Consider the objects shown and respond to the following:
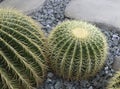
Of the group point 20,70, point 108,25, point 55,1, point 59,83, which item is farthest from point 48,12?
point 20,70

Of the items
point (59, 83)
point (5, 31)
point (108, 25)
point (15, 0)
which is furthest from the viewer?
point (15, 0)

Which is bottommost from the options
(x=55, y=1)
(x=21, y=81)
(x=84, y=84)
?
(x=84, y=84)

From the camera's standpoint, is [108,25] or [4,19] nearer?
[4,19]

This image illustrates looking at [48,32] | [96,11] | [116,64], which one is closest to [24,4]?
[48,32]

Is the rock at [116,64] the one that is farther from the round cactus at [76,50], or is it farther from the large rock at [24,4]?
the large rock at [24,4]

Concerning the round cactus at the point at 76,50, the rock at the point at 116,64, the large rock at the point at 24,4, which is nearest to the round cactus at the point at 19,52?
the round cactus at the point at 76,50

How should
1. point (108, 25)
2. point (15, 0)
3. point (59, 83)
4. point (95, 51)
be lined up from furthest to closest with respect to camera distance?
point (15, 0)
point (108, 25)
point (59, 83)
point (95, 51)

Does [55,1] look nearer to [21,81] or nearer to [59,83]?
[59,83]
